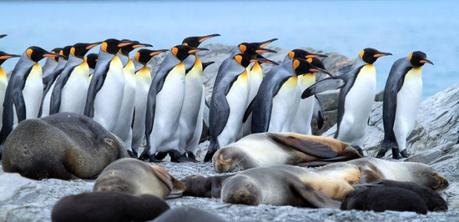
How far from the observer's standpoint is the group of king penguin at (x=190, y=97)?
12.4 m

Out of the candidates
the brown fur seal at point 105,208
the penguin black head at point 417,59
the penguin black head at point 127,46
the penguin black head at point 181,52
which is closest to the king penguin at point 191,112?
the penguin black head at point 181,52

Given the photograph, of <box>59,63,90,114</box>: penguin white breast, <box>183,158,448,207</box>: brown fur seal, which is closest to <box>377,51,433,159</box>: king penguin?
<box>59,63,90,114</box>: penguin white breast

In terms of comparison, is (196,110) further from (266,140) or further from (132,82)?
(266,140)

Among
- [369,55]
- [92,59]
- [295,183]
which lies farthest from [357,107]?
[295,183]

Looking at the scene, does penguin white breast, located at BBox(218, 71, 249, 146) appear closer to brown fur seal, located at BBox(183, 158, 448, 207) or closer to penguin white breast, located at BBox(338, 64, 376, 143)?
penguin white breast, located at BBox(338, 64, 376, 143)

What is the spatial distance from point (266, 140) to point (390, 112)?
4498 millimetres

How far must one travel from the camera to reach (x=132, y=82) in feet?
41.4

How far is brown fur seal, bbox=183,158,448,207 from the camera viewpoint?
674 centimetres

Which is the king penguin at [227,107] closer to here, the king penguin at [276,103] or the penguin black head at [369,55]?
the king penguin at [276,103]

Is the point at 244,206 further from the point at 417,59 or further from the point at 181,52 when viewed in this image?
the point at 417,59

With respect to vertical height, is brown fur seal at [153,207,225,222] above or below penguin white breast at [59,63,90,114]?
above

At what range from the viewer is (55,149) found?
8.09 metres

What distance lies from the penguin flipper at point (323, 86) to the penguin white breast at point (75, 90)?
2.42m

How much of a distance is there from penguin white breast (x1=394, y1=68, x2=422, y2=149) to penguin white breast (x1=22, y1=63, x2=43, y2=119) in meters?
4.03
